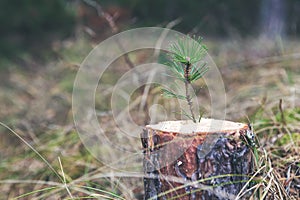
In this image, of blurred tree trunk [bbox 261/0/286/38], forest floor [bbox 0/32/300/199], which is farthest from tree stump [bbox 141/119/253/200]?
blurred tree trunk [bbox 261/0/286/38]

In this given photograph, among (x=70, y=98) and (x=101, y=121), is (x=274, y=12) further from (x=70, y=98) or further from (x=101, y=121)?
(x=101, y=121)

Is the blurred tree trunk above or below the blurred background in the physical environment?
above

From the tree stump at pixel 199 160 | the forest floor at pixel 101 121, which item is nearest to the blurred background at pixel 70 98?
the forest floor at pixel 101 121

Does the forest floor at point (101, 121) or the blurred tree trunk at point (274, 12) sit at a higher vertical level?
the blurred tree trunk at point (274, 12)

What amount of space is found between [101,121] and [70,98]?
63 cm

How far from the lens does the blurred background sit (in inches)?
47.3

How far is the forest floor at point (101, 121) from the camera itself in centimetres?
106

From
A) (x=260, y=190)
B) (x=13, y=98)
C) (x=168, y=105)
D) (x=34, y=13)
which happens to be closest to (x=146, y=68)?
(x=168, y=105)

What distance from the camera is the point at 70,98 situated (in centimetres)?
227

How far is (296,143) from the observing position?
112 cm

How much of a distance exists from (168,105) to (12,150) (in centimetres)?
69

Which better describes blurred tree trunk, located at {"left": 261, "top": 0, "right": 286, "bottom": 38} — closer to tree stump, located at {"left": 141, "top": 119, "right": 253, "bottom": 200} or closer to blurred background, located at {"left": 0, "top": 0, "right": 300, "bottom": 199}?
blurred background, located at {"left": 0, "top": 0, "right": 300, "bottom": 199}

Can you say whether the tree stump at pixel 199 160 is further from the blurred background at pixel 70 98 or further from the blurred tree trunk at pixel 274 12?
the blurred tree trunk at pixel 274 12

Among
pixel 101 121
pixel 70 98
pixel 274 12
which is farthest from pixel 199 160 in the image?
pixel 274 12
